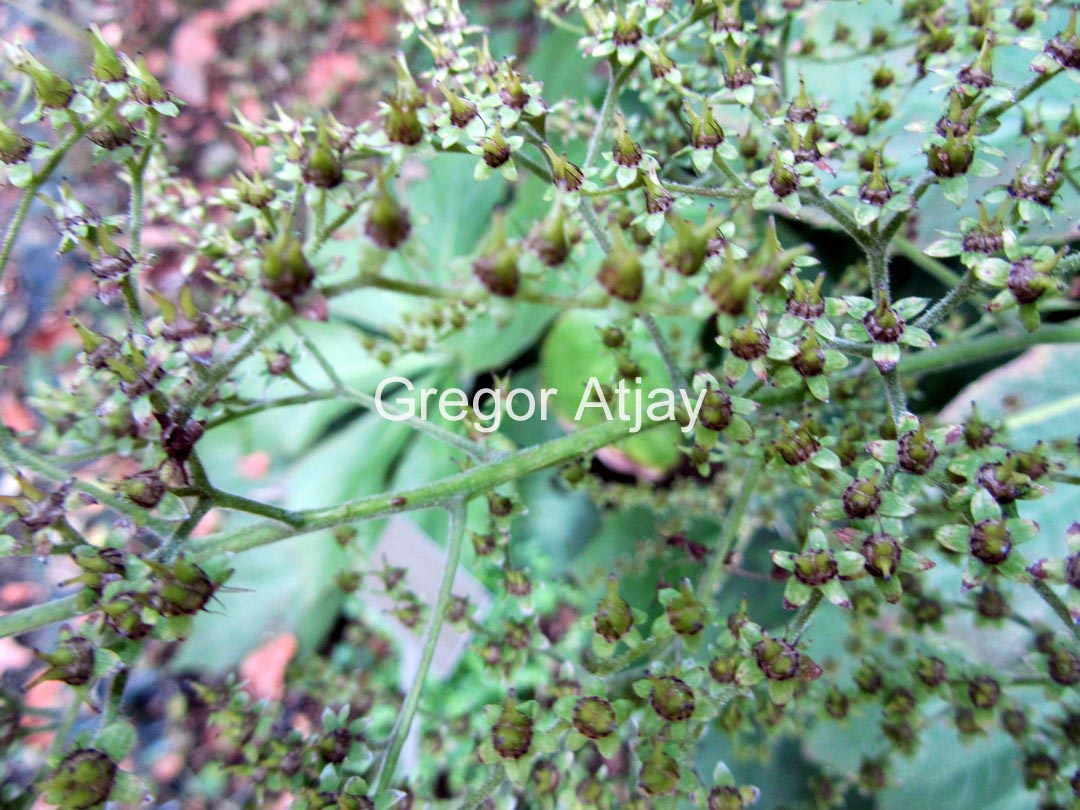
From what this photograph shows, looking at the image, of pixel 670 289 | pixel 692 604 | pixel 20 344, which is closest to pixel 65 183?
pixel 670 289

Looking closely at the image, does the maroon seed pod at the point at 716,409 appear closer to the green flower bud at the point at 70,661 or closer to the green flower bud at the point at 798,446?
the green flower bud at the point at 798,446

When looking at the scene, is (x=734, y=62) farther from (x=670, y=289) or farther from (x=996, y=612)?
(x=996, y=612)

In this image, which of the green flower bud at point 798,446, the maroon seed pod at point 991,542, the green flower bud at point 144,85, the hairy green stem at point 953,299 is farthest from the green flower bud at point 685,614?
the green flower bud at point 144,85

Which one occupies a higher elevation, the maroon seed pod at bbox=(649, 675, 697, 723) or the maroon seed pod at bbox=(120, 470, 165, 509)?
the maroon seed pod at bbox=(120, 470, 165, 509)

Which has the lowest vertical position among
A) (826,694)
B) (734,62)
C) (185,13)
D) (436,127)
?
(826,694)

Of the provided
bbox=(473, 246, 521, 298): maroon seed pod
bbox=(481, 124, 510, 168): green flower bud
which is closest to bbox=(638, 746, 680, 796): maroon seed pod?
bbox=(473, 246, 521, 298): maroon seed pod

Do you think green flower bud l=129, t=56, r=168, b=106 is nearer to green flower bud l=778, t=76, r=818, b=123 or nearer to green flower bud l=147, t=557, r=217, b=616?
green flower bud l=147, t=557, r=217, b=616
